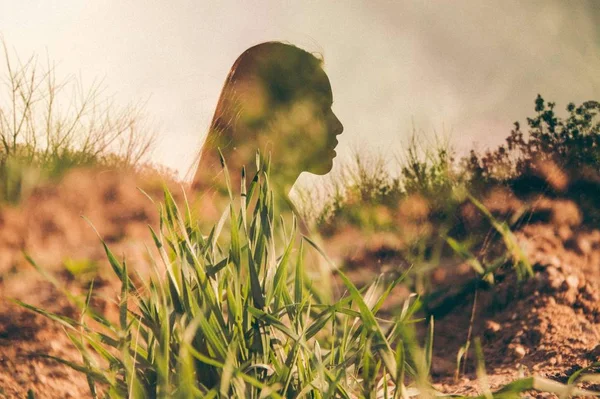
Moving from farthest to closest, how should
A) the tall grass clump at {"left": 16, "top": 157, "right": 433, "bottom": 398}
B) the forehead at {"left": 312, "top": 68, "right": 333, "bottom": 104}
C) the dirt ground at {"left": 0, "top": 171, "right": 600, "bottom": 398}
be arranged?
the forehead at {"left": 312, "top": 68, "right": 333, "bottom": 104}, the dirt ground at {"left": 0, "top": 171, "right": 600, "bottom": 398}, the tall grass clump at {"left": 16, "top": 157, "right": 433, "bottom": 398}

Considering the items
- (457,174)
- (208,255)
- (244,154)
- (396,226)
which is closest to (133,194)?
(244,154)

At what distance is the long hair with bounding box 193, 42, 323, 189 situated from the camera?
7.61 feet

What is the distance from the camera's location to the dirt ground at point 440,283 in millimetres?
1597

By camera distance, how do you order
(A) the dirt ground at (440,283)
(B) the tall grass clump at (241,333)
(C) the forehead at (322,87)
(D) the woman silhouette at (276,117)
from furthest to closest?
(C) the forehead at (322,87)
(D) the woman silhouette at (276,117)
(A) the dirt ground at (440,283)
(B) the tall grass clump at (241,333)

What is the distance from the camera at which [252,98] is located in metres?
2.43

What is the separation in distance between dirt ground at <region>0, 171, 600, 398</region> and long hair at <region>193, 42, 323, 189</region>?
55 cm

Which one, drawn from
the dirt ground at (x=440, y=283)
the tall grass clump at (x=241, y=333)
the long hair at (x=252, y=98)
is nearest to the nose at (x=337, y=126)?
the long hair at (x=252, y=98)

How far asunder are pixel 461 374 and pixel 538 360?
286 mm

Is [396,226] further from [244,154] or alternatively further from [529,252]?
[244,154]

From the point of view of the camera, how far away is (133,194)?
323cm

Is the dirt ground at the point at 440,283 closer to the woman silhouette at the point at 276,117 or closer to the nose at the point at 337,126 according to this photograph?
the woman silhouette at the point at 276,117

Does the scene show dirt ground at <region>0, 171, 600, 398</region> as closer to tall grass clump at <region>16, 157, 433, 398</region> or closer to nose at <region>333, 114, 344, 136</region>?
tall grass clump at <region>16, 157, 433, 398</region>

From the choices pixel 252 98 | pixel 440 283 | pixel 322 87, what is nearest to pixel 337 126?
pixel 322 87

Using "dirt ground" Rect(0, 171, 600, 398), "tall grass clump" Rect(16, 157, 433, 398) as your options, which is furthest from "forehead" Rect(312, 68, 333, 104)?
"tall grass clump" Rect(16, 157, 433, 398)
